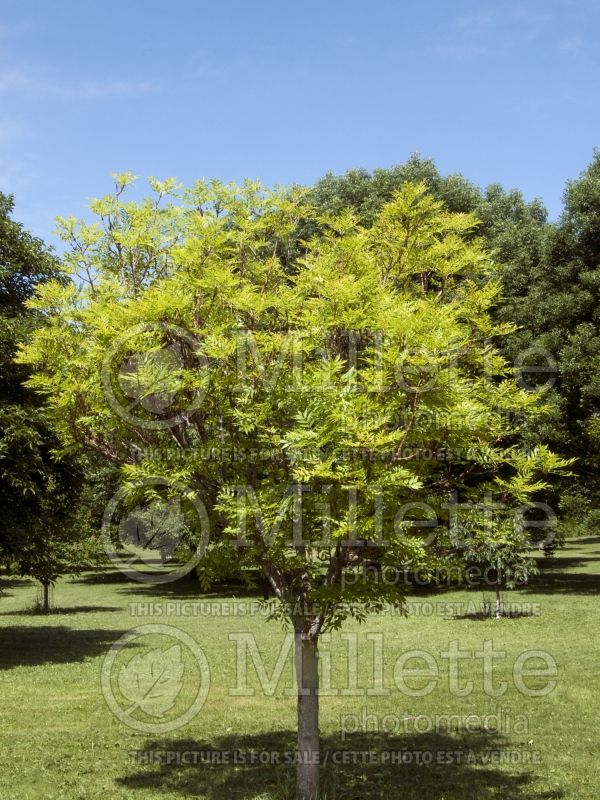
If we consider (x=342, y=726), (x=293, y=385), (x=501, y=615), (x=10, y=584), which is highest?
(x=293, y=385)

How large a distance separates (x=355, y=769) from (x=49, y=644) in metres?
17.0

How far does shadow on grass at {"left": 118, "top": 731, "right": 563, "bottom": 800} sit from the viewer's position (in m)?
11.0

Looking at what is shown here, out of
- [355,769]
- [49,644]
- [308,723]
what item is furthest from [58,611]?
[308,723]

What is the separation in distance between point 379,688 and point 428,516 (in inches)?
399

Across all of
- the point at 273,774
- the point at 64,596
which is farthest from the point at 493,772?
the point at 64,596

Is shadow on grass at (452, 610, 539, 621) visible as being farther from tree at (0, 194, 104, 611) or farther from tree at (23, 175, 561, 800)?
tree at (23, 175, 561, 800)

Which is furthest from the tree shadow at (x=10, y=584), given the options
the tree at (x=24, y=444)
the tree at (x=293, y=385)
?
the tree at (x=293, y=385)

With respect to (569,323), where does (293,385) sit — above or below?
below

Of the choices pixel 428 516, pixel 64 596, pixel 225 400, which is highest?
pixel 225 400

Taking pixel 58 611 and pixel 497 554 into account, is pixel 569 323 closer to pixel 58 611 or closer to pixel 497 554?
pixel 497 554

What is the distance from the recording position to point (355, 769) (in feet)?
39.8

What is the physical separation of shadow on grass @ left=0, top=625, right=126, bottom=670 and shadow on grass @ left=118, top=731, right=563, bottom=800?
10504 mm

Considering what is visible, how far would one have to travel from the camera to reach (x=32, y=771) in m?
12.0

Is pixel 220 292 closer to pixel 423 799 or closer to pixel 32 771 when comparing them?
pixel 423 799
